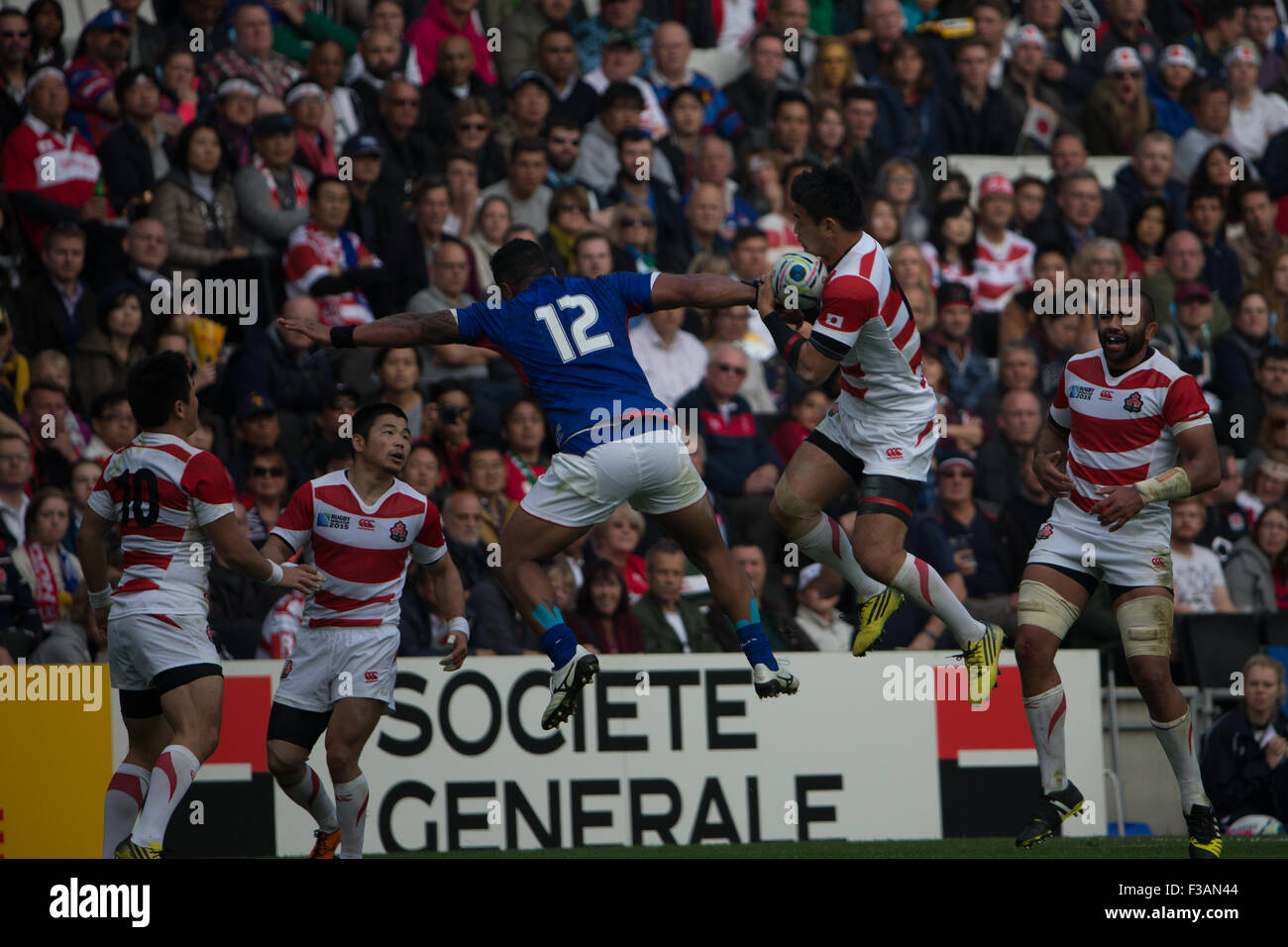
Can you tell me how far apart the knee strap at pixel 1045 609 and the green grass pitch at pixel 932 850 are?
1.37 meters

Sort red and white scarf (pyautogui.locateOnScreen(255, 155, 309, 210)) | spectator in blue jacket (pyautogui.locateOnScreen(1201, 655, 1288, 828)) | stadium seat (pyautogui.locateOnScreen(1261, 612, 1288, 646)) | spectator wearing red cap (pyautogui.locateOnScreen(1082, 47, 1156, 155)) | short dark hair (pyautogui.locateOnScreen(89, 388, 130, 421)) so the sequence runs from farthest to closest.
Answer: spectator wearing red cap (pyautogui.locateOnScreen(1082, 47, 1156, 155))
red and white scarf (pyautogui.locateOnScreen(255, 155, 309, 210))
stadium seat (pyautogui.locateOnScreen(1261, 612, 1288, 646))
short dark hair (pyautogui.locateOnScreen(89, 388, 130, 421))
spectator in blue jacket (pyautogui.locateOnScreen(1201, 655, 1288, 828))

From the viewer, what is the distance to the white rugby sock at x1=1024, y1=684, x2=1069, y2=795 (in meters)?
9.21

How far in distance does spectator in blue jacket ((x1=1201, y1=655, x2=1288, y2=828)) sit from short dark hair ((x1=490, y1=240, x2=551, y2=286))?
6.27 metres

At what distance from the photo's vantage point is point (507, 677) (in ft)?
38.1

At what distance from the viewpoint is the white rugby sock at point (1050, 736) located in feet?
30.2

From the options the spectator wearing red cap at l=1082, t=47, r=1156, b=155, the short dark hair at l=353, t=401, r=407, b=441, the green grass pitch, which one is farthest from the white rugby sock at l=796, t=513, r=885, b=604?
the spectator wearing red cap at l=1082, t=47, r=1156, b=155

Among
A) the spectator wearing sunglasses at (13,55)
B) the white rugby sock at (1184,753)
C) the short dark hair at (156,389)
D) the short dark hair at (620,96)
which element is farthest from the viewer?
the short dark hair at (620,96)

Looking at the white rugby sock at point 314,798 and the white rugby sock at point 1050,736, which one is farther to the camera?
the white rugby sock at point 314,798

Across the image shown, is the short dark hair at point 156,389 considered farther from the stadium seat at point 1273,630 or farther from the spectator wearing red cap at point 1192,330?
the spectator wearing red cap at point 1192,330

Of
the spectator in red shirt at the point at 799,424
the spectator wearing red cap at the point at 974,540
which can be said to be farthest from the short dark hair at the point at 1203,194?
the spectator in red shirt at the point at 799,424

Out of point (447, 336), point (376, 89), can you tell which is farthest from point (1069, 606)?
point (376, 89)

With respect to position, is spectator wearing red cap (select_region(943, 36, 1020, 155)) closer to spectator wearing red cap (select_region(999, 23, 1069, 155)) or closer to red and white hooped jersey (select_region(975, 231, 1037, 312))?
spectator wearing red cap (select_region(999, 23, 1069, 155))

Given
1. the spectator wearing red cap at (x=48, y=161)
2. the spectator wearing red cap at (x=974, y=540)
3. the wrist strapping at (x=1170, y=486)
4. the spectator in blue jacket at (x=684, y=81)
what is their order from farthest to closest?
the spectator in blue jacket at (x=684, y=81), the spectator wearing red cap at (x=48, y=161), the spectator wearing red cap at (x=974, y=540), the wrist strapping at (x=1170, y=486)

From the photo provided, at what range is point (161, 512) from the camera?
869cm
